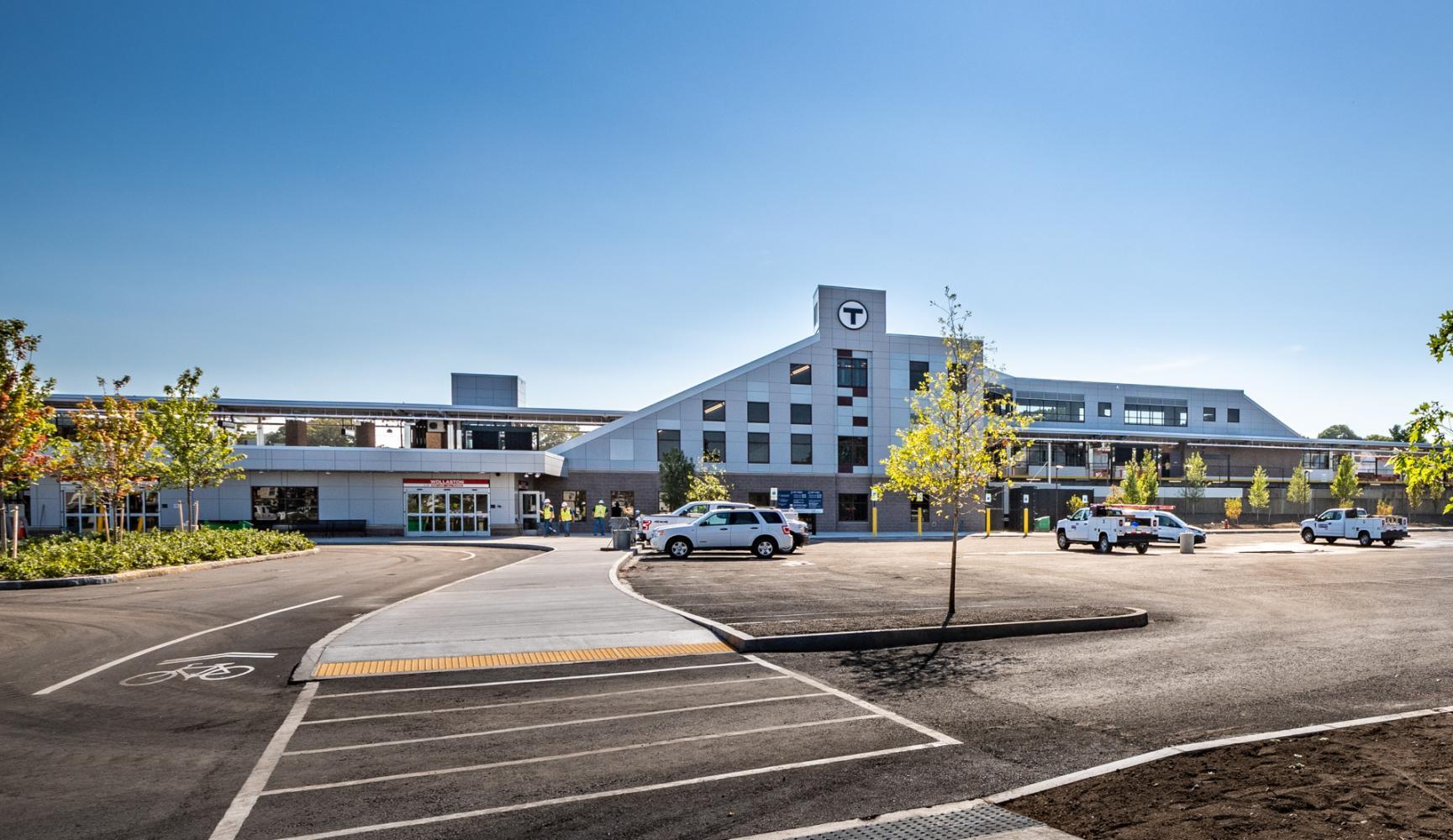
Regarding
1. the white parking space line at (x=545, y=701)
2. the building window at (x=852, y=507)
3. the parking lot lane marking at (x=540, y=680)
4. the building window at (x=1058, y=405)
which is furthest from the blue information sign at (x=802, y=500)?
the white parking space line at (x=545, y=701)

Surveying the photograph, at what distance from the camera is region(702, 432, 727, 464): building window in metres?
51.2

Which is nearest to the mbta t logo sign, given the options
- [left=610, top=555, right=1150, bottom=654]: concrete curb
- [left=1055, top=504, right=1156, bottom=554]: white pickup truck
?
[left=1055, top=504, right=1156, bottom=554]: white pickup truck

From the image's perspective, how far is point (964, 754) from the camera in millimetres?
6633

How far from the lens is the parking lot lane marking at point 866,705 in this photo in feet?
23.2

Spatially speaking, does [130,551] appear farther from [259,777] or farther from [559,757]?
[559,757]

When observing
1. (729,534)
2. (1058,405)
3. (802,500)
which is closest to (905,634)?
(729,534)

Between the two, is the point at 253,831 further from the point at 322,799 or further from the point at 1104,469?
the point at 1104,469

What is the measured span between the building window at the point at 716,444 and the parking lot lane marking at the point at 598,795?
44.3 meters

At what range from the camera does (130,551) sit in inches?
890

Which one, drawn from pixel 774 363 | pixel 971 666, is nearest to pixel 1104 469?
pixel 774 363

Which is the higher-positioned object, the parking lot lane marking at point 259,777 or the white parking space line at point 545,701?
the parking lot lane marking at point 259,777

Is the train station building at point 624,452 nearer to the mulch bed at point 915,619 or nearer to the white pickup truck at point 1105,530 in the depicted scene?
the white pickup truck at point 1105,530

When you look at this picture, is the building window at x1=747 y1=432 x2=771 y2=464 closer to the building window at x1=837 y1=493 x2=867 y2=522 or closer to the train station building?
the train station building

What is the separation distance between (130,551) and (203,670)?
1633 centimetres
